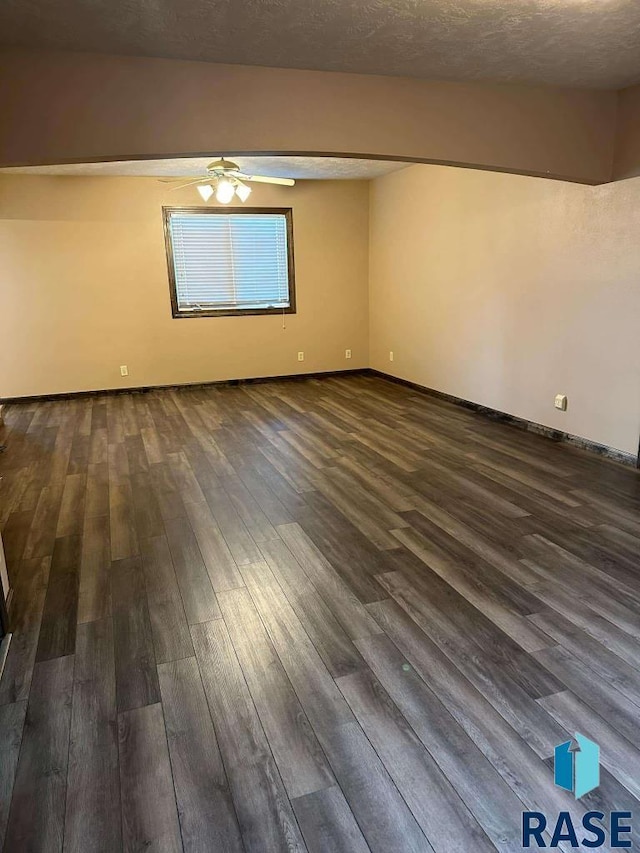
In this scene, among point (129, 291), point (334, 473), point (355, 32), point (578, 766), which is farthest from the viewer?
point (129, 291)

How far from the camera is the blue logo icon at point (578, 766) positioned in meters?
1.51

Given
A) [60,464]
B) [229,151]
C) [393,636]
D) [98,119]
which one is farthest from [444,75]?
[60,464]

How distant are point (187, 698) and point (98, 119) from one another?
2823 millimetres

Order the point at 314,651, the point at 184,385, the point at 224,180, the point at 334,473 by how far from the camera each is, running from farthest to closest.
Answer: the point at 184,385
the point at 224,180
the point at 334,473
the point at 314,651

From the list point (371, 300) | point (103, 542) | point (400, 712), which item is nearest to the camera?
point (400, 712)

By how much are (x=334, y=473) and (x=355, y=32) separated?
2667 mm

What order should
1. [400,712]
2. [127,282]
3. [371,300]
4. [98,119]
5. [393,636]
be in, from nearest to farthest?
1. [400,712]
2. [393,636]
3. [98,119]
4. [127,282]
5. [371,300]

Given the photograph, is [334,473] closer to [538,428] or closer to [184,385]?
[538,428]

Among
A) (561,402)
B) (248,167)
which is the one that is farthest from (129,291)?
(561,402)

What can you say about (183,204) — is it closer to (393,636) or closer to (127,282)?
(127,282)

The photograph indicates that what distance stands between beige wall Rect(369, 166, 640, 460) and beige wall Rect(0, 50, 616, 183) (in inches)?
24.6

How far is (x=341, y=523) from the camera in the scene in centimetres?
318

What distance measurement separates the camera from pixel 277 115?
3061mm

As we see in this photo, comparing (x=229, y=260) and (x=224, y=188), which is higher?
(x=224, y=188)
